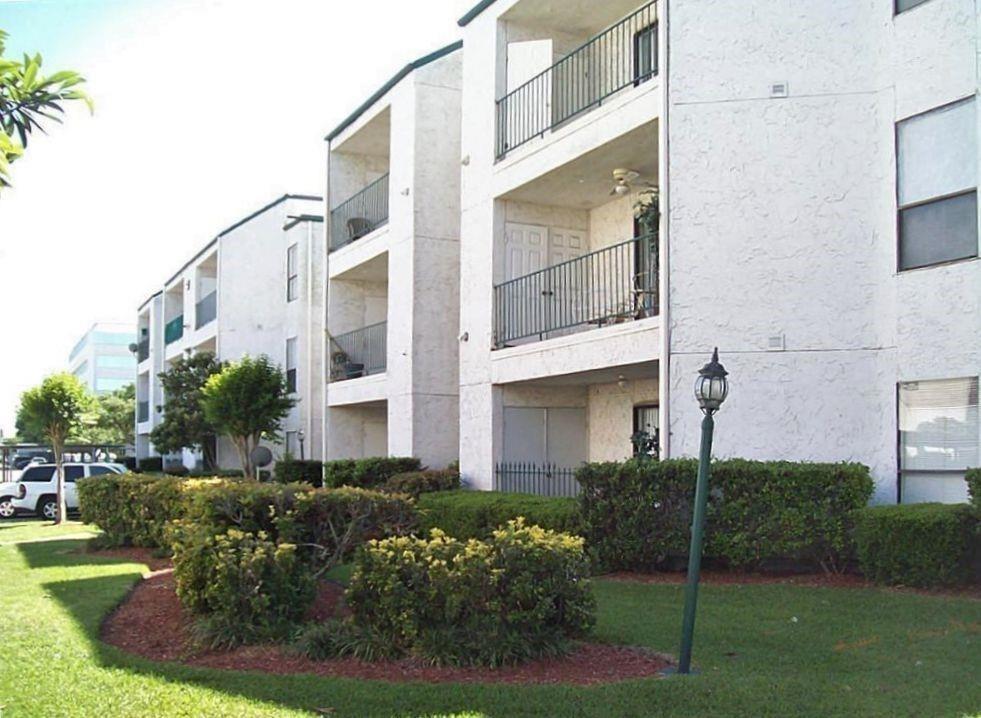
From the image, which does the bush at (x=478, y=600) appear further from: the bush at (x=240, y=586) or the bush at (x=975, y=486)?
the bush at (x=975, y=486)

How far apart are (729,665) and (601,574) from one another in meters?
4.78

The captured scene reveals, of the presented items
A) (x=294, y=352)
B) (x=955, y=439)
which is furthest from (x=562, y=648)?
(x=294, y=352)

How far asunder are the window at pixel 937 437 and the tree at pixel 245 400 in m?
17.7

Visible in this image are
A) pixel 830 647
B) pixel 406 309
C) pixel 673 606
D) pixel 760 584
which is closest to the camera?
pixel 830 647

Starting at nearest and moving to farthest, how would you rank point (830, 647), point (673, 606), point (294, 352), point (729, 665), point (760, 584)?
point (729, 665), point (830, 647), point (673, 606), point (760, 584), point (294, 352)

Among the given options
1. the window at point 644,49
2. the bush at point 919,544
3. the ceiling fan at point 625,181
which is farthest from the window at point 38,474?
the bush at point 919,544

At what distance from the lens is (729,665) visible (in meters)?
7.66

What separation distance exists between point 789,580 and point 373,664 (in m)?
5.60

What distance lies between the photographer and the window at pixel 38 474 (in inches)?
1110

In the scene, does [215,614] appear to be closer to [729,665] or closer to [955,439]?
[729,665]

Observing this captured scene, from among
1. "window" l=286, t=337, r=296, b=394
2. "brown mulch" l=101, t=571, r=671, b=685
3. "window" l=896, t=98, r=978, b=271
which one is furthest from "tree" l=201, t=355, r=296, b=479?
"window" l=896, t=98, r=978, b=271

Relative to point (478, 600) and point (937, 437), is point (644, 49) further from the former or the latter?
point (478, 600)

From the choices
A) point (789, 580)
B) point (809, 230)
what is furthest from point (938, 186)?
point (789, 580)

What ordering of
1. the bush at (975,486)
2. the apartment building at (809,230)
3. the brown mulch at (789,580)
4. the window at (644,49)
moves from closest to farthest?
the bush at (975,486)
the brown mulch at (789,580)
the apartment building at (809,230)
the window at (644,49)
